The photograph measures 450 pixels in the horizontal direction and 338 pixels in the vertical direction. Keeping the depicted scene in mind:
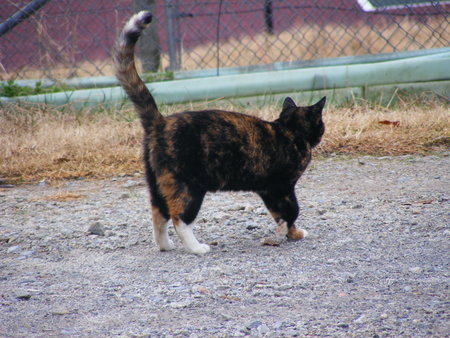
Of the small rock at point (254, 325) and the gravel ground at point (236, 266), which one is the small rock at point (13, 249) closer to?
the gravel ground at point (236, 266)

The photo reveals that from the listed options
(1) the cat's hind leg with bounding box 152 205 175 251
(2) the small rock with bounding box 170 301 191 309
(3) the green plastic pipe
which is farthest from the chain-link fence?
(2) the small rock with bounding box 170 301 191 309

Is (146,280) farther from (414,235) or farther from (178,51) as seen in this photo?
(178,51)

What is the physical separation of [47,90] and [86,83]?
0.48 metres

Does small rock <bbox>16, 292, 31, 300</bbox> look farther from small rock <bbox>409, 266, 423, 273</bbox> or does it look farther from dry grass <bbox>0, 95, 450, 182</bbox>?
dry grass <bbox>0, 95, 450, 182</bbox>

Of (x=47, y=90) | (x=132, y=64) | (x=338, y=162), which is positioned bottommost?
(x=338, y=162)

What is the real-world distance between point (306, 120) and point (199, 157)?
Result: 2.72 ft

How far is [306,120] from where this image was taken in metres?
3.70

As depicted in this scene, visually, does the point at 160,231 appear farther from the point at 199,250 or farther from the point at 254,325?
the point at 254,325

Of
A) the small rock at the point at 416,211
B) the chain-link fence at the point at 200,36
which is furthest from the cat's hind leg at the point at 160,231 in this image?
the chain-link fence at the point at 200,36

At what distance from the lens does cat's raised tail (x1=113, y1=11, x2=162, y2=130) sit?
3287 mm

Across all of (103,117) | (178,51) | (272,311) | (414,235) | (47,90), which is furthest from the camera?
(178,51)

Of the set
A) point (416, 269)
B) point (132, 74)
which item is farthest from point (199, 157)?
point (416, 269)

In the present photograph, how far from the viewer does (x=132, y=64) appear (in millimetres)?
3350

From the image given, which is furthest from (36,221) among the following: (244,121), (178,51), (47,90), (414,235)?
(178,51)
